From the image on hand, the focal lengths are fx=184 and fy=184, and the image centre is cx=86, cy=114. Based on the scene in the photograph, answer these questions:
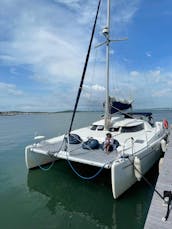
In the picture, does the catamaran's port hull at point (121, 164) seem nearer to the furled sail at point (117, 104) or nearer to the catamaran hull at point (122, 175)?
the catamaran hull at point (122, 175)

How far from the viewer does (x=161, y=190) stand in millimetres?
4543

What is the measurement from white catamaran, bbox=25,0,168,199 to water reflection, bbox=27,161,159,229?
1.19 feet

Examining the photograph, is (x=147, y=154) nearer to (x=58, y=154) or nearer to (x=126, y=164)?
(x=126, y=164)

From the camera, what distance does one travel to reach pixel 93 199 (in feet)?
18.0

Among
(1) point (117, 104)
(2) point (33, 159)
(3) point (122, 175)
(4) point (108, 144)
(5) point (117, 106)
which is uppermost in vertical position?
(1) point (117, 104)

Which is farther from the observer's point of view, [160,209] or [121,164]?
[121,164]

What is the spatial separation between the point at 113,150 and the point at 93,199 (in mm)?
1925

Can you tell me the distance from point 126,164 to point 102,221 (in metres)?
1.65

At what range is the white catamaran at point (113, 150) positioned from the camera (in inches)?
211

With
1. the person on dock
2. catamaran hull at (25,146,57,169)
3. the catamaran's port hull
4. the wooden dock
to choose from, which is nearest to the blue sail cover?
the person on dock

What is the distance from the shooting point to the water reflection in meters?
4.57

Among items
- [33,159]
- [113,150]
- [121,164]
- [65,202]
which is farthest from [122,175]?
[33,159]

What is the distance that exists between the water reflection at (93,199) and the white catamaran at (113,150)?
0.36m

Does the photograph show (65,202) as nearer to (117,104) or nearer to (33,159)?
(33,159)
